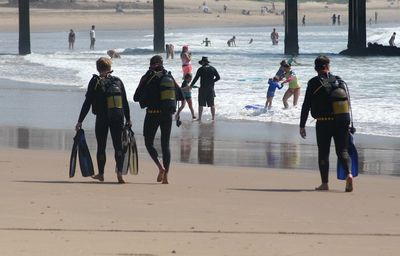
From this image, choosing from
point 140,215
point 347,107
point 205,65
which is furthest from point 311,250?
point 205,65

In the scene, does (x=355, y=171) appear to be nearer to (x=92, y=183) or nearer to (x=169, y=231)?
(x=92, y=183)

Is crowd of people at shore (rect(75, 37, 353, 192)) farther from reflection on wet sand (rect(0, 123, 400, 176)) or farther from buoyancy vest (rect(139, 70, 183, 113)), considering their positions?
reflection on wet sand (rect(0, 123, 400, 176))

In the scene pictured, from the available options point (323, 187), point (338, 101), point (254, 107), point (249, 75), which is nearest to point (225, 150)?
point (323, 187)

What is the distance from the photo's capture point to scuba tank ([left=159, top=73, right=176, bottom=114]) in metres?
12.3

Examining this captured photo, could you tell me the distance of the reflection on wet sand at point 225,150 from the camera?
15.0 metres

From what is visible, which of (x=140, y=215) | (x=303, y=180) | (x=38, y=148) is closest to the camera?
(x=140, y=215)

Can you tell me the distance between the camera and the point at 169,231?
888 centimetres

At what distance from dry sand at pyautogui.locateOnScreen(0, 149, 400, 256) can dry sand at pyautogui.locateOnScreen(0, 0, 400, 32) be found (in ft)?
278

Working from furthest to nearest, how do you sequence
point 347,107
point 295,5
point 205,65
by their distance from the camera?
point 295,5 → point 205,65 → point 347,107

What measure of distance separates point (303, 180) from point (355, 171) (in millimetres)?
1086

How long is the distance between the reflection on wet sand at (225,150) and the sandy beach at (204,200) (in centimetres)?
2

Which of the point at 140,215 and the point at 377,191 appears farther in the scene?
the point at 377,191

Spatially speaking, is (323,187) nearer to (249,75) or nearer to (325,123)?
(325,123)

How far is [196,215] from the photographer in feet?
32.1
